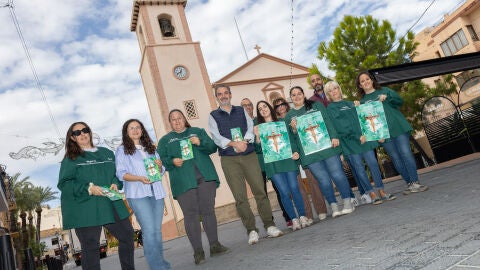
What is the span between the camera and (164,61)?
20.9 metres

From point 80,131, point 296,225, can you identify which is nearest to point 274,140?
point 296,225

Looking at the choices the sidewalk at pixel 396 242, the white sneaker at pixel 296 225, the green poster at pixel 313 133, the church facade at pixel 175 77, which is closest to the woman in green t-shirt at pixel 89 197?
the sidewalk at pixel 396 242

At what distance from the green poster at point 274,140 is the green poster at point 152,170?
1.53 m

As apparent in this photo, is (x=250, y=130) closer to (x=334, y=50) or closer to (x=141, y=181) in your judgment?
(x=141, y=181)

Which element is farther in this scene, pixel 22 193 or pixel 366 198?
pixel 22 193

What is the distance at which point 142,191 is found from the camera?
3.84m

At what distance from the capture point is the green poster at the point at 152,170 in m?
3.93

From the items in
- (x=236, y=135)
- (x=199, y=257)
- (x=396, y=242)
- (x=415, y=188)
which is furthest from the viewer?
(x=415, y=188)

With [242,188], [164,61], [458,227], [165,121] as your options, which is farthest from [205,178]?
[164,61]

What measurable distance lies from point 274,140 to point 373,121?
4.65 feet

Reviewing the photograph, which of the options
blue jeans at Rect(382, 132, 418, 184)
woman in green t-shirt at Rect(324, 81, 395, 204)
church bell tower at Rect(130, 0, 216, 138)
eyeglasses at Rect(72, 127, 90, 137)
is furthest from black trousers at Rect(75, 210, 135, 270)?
church bell tower at Rect(130, 0, 216, 138)

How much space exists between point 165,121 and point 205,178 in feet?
51.6

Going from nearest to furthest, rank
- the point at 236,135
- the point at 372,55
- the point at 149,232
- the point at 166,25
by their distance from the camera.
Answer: the point at 149,232 < the point at 236,135 < the point at 372,55 < the point at 166,25

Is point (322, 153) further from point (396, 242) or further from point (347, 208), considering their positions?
point (396, 242)
